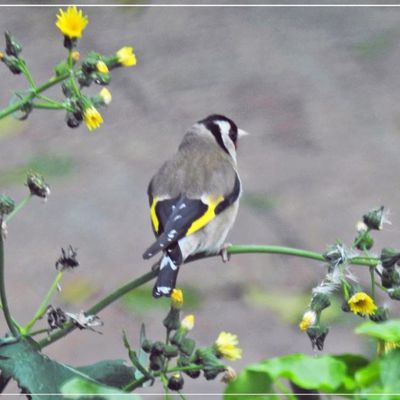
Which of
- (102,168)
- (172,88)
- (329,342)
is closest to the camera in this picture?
(329,342)

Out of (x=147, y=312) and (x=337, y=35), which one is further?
(x=337, y=35)

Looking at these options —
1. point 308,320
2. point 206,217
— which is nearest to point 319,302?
point 308,320

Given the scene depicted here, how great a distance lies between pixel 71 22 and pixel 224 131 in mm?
667

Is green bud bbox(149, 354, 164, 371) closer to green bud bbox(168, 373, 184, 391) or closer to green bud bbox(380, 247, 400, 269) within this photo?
green bud bbox(168, 373, 184, 391)

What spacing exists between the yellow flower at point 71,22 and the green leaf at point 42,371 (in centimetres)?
20

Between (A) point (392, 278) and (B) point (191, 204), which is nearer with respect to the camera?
(A) point (392, 278)

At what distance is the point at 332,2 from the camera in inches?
139

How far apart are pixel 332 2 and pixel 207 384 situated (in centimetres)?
167

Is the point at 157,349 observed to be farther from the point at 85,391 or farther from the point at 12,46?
the point at 12,46

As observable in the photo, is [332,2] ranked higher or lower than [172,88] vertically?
higher

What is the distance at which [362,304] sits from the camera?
86cm

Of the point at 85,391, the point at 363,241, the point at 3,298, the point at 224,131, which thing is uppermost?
the point at 224,131

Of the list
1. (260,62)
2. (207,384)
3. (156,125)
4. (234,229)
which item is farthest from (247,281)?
(260,62)

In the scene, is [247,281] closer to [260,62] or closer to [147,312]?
[147,312]
